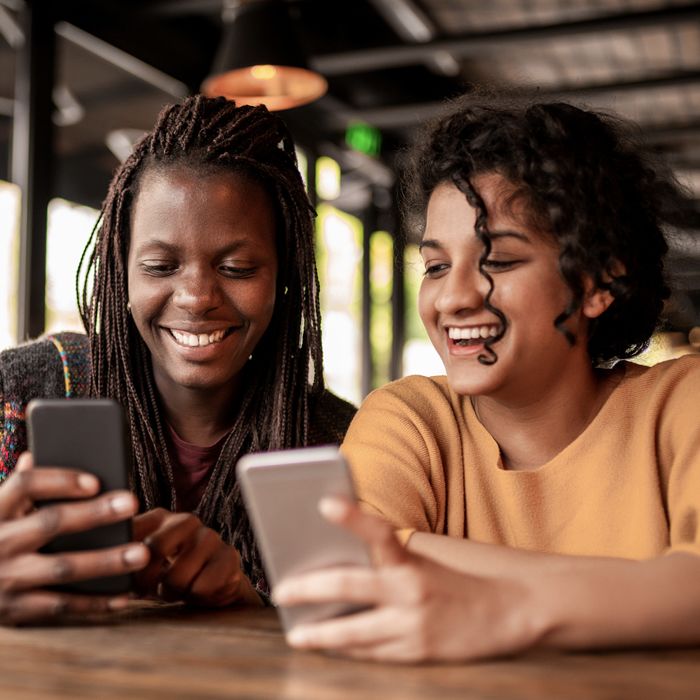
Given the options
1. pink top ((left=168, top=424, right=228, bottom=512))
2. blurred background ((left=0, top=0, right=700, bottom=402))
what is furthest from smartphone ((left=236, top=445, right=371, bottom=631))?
blurred background ((left=0, top=0, right=700, bottom=402))

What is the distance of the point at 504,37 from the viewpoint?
16.0ft

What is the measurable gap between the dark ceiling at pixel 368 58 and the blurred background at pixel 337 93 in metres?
0.01

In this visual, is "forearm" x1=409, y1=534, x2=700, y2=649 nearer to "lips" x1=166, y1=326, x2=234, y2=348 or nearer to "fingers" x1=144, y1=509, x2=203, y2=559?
"fingers" x1=144, y1=509, x2=203, y2=559

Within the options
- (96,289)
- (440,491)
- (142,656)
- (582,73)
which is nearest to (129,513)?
(142,656)

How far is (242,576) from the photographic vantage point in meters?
1.33

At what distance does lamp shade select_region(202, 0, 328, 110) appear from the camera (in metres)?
3.39

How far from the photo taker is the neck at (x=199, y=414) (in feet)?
5.98

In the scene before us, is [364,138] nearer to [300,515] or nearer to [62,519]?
[62,519]

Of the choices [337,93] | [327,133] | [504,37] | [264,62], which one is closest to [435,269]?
[264,62]

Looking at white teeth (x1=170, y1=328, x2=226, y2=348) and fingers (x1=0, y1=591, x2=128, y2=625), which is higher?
white teeth (x1=170, y1=328, x2=226, y2=348)

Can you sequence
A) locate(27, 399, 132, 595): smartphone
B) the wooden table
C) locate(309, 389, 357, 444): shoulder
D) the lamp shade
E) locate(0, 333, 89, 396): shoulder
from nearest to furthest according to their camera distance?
the wooden table < locate(27, 399, 132, 595): smartphone < locate(0, 333, 89, 396): shoulder < locate(309, 389, 357, 444): shoulder < the lamp shade

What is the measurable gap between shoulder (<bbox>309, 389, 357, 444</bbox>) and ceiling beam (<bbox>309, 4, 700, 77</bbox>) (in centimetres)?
301

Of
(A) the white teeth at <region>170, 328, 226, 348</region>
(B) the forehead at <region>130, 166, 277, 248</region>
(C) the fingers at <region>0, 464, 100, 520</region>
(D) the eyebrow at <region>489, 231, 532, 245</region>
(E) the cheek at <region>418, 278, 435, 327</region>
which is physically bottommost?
(C) the fingers at <region>0, 464, 100, 520</region>

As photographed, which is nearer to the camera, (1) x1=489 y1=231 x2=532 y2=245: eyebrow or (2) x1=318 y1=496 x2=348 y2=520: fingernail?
(2) x1=318 y1=496 x2=348 y2=520: fingernail
